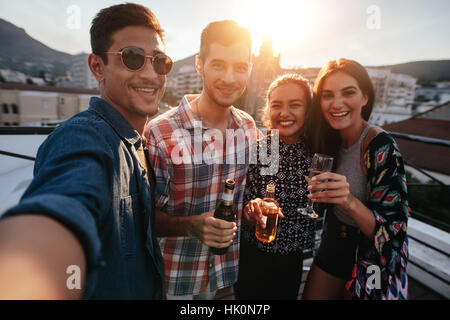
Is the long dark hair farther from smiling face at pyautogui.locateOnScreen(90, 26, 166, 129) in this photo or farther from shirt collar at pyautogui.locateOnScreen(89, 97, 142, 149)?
shirt collar at pyautogui.locateOnScreen(89, 97, 142, 149)

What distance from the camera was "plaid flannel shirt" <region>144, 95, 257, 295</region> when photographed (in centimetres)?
192

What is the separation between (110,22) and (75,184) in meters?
1.24

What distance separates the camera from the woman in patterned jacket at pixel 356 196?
5.63 ft

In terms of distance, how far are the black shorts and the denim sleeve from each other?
6.96 feet

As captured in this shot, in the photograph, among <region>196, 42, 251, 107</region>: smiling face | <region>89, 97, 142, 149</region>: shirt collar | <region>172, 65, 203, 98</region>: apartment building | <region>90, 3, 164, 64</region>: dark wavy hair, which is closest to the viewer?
<region>89, 97, 142, 149</region>: shirt collar

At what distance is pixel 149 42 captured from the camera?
1.53 m

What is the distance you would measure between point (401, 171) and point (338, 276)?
1225mm

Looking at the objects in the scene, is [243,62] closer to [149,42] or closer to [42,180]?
[149,42]

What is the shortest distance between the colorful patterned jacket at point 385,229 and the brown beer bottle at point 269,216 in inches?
31.4

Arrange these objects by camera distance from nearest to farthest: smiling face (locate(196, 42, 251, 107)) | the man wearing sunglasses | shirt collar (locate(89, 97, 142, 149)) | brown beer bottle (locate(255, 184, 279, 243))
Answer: the man wearing sunglasses, shirt collar (locate(89, 97, 142, 149)), brown beer bottle (locate(255, 184, 279, 243)), smiling face (locate(196, 42, 251, 107))

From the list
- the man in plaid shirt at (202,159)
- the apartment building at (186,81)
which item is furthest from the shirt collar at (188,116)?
the apartment building at (186,81)

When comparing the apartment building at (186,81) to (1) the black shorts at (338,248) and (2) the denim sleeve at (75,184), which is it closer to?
(1) the black shorts at (338,248)

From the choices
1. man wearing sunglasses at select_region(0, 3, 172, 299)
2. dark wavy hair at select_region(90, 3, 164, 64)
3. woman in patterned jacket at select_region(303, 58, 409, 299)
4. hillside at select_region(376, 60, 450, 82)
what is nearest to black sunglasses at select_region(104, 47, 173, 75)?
man wearing sunglasses at select_region(0, 3, 172, 299)
